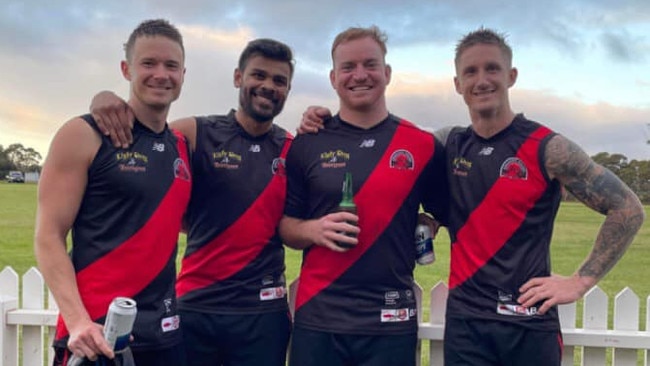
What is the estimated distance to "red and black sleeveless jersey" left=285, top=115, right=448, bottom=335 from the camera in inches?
158

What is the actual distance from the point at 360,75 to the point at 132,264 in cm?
188

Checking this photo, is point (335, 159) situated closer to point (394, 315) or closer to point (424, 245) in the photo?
point (424, 245)

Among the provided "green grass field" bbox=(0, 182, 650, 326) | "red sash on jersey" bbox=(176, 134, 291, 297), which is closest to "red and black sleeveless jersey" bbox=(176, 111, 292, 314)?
"red sash on jersey" bbox=(176, 134, 291, 297)

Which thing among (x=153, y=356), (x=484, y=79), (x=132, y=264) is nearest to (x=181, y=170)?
(x=132, y=264)

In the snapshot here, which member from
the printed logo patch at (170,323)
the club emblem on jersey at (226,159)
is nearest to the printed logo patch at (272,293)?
the printed logo patch at (170,323)

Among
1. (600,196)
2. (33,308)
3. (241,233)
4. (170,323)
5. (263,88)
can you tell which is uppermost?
(263,88)

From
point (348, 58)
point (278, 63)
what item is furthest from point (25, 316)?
point (348, 58)

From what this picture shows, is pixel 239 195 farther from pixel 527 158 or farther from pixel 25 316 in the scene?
pixel 25 316

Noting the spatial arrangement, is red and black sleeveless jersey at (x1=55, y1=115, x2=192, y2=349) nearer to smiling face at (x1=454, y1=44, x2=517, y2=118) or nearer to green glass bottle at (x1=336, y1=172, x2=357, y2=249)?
green glass bottle at (x1=336, y1=172, x2=357, y2=249)

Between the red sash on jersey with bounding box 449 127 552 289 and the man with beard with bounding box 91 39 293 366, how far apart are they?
128 cm

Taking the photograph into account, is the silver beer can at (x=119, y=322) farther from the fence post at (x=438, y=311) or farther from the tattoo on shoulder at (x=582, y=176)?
the tattoo on shoulder at (x=582, y=176)

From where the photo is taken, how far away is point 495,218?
13.1ft

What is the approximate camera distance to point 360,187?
4105 millimetres

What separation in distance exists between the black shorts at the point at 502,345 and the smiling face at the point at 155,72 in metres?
2.35
